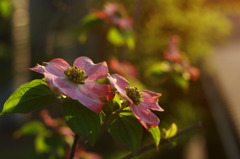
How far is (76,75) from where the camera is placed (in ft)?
1.58

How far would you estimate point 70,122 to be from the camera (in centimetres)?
41

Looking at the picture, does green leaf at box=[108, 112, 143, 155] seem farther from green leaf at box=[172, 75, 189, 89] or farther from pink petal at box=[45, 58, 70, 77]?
green leaf at box=[172, 75, 189, 89]

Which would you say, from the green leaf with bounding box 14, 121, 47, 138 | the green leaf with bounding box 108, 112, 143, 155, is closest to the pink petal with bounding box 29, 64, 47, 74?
the green leaf with bounding box 108, 112, 143, 155

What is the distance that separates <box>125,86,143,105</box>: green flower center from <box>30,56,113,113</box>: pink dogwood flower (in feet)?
0.17

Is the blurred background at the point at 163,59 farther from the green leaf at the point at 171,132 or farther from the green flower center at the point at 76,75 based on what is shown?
the green flower center at the point at 76,75

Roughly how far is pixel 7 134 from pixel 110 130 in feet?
11.9

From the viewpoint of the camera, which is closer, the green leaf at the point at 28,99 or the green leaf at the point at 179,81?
the green leaf at the point at 28,99

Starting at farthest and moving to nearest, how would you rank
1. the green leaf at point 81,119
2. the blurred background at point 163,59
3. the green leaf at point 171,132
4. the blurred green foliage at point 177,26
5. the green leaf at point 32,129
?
1. the blurred green foliage at point 177,26
2. the blurred background at point 163,59
3. the green leaf at point 32,129
4. the green leaf at point 171,132
5. the green leaf at point 81,119

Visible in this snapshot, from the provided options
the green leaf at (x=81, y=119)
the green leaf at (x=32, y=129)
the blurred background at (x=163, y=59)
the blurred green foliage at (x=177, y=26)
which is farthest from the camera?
the blurred green foliage at (x=177, y=26)

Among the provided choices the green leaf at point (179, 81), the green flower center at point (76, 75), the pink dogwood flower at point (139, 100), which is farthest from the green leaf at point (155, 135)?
the green leaf at point (179, 81)

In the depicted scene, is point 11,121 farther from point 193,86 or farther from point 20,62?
point 193,86

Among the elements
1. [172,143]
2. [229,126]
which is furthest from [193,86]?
[172,143]

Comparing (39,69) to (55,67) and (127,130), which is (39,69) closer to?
(55,67)

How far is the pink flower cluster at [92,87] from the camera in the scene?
42cm
